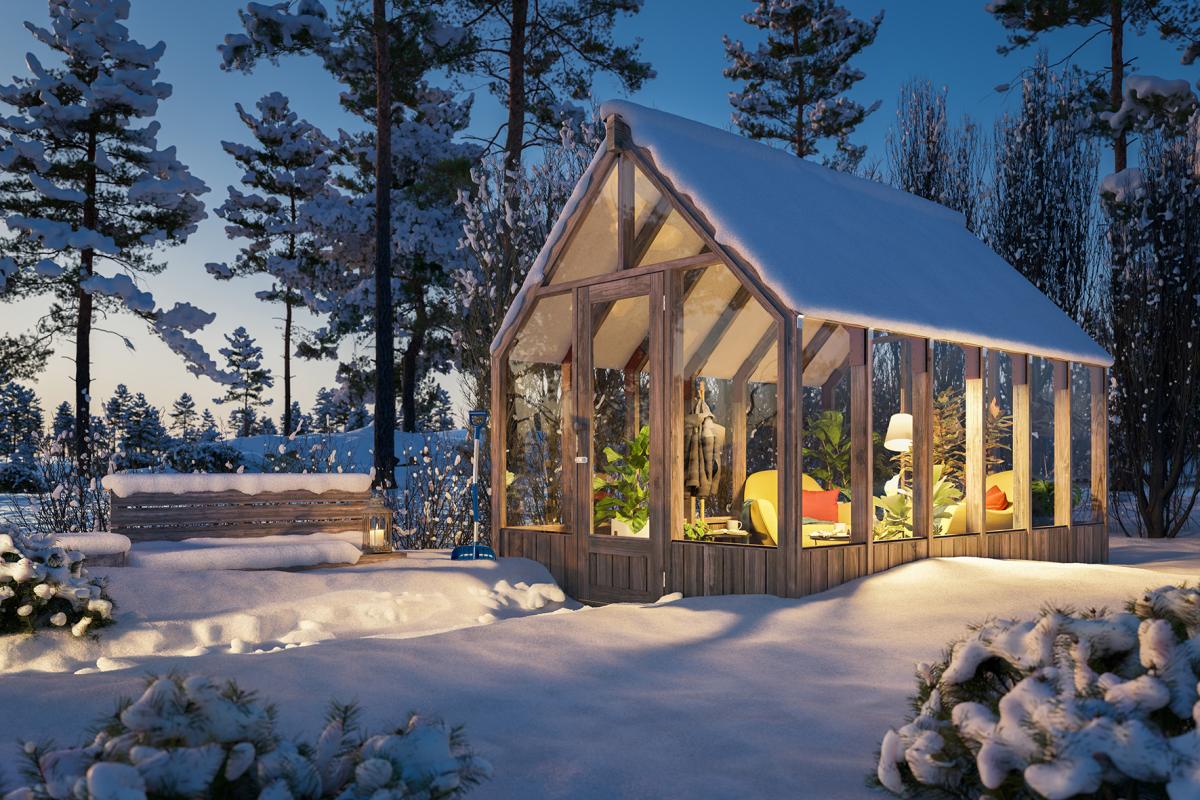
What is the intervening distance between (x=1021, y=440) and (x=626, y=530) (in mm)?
3374

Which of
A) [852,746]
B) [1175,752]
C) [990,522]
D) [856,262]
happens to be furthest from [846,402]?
[1175,752]

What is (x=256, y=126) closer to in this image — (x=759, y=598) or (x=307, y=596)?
(x=307, y=596)

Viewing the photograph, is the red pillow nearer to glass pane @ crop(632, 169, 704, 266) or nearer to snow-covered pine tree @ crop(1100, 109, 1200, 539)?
glass pane @ crop(632, 169, 704, 266)

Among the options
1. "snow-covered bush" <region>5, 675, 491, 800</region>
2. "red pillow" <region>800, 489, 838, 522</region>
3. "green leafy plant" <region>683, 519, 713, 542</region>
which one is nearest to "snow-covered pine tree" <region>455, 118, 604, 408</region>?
"green leafy plant" <region>683, 519, 713, 542</region>

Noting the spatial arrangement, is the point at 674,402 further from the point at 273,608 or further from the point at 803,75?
the point at 803,75

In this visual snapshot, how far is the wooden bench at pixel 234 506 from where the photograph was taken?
309 inches

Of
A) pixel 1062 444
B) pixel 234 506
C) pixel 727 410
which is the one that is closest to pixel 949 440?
pixel 727 410

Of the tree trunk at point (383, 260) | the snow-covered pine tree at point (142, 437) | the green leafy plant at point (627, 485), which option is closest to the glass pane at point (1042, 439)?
the green leafy plant at point (627, 485)

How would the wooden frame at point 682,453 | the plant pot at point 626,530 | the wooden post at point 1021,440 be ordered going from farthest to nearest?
the wooden post at point 1021,440, the plant pot at point 626,530, the wooden frame at point 682,453

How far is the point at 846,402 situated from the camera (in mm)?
7152

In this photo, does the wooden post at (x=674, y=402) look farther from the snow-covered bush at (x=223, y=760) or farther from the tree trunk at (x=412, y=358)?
the tree trunk at (x=412, y=358)

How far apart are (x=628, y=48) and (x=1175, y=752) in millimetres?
14774

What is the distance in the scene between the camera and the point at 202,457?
50.3ft

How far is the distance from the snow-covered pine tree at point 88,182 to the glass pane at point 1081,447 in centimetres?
1382
